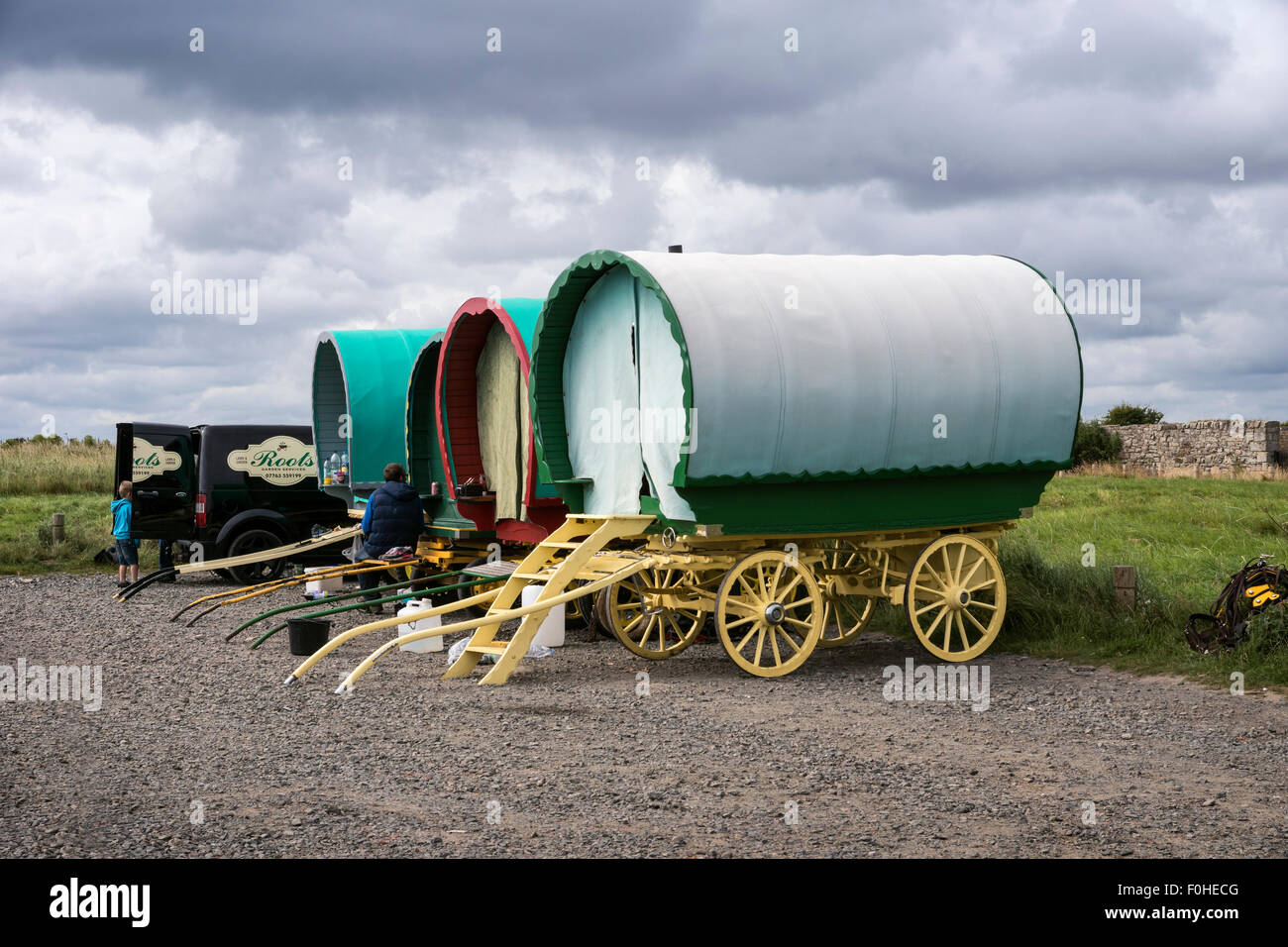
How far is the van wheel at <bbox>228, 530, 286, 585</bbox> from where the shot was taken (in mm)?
16906

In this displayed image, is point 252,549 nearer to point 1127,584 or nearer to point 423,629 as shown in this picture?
point 423,629

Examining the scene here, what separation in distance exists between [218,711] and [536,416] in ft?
13.4

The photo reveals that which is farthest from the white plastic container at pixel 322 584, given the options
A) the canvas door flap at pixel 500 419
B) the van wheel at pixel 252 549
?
the van wheel at pixel 252 549

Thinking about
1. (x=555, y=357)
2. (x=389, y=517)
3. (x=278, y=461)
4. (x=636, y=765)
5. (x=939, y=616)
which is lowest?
(x=636, y=765)

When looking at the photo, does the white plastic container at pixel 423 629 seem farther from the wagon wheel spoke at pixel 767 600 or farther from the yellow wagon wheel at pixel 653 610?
the wagon wheel spoke at pixel 767 600

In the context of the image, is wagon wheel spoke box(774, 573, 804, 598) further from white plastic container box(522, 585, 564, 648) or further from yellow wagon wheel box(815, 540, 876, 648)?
white plastic container box(522, 585, 564, 648)

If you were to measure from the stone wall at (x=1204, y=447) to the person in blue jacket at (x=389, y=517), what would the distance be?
2512cm

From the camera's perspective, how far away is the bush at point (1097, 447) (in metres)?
37.2

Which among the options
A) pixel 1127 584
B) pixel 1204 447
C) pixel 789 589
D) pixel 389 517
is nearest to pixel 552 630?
pixel 789 589

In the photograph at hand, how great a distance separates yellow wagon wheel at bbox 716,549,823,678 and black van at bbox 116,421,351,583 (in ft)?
29.9

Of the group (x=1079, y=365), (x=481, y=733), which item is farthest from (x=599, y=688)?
(x=1079, y=365)

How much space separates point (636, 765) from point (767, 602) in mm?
3013

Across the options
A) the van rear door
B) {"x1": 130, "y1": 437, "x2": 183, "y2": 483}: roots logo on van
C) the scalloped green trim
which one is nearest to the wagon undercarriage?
the scalloped green trim

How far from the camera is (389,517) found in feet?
42.4
